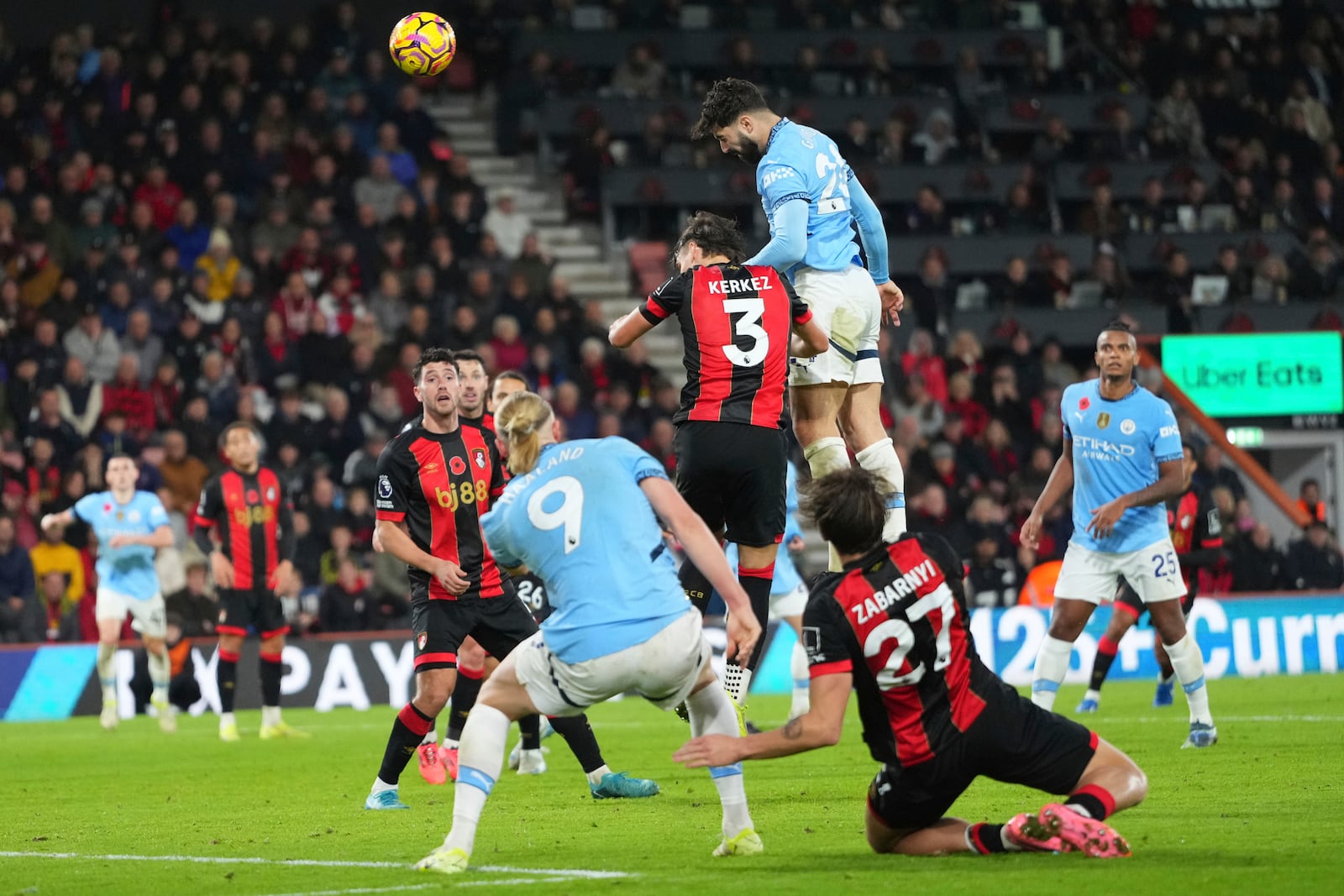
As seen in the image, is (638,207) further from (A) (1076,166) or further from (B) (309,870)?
(B) (309,870)

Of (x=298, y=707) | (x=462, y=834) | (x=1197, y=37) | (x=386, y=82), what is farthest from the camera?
(x=1197, y=37)

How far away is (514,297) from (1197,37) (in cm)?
1324

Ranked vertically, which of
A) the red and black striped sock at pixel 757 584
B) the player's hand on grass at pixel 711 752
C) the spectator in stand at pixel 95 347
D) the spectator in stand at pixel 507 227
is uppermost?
the spectator in stand at pixel 507 227

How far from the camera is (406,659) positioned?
1878 cm

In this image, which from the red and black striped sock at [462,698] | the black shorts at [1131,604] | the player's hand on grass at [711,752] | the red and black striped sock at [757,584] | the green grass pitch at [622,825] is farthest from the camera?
the black shorts at [1131,604]

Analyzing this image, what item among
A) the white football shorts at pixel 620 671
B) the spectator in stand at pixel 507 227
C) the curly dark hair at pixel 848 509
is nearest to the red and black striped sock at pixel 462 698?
the white football shorts at pixel 620 671

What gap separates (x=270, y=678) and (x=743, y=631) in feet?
32.3

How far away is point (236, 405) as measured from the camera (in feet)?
65.9

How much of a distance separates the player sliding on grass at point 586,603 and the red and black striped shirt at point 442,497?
3.17m

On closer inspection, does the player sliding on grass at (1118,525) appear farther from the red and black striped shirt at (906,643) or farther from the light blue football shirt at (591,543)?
the light blue football shirt at (591,543)

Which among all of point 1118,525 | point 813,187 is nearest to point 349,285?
point 1118,525

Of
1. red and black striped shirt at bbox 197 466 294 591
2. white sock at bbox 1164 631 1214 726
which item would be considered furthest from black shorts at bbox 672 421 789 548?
red and black striped shirt at bbox 197 466 294 591

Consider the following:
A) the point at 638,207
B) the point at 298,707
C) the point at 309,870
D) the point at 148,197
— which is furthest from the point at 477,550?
the point at 638,207

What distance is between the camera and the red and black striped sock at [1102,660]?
15.2 meters
